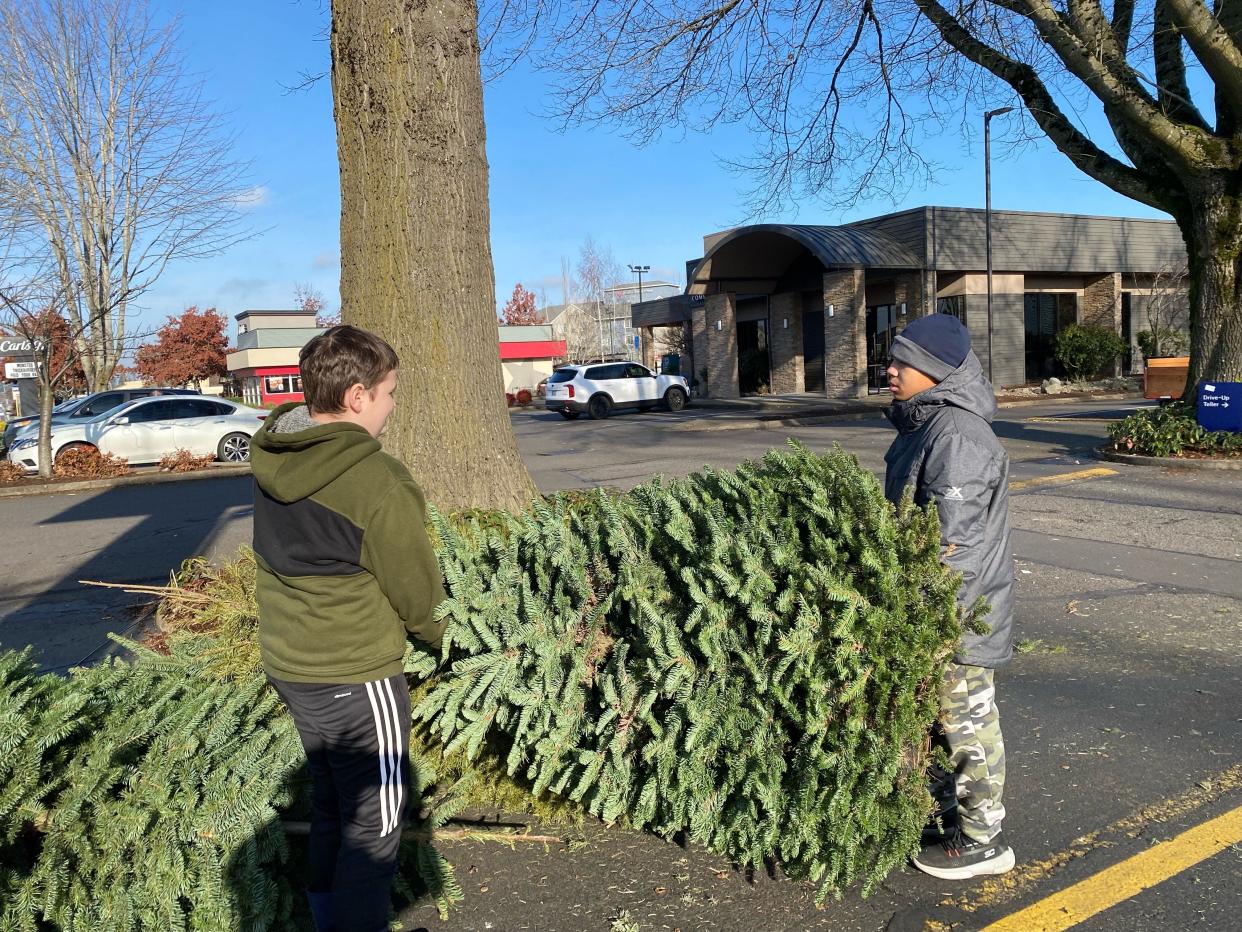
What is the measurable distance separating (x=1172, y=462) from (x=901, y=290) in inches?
700

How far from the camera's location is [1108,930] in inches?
104

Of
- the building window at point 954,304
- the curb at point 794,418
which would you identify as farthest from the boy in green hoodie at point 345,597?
the building window at point 954,304

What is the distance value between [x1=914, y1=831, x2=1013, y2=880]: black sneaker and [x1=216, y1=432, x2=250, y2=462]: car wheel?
17621 millimetres

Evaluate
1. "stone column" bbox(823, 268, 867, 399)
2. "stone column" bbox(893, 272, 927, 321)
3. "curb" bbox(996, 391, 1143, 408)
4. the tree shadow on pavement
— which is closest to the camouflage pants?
the tree shadow on pavement

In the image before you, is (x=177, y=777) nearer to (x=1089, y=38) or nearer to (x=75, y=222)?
(x=1089, y=38)

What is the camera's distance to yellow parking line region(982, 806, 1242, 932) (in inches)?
107

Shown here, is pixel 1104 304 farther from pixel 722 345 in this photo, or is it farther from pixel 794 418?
pixel 794 418

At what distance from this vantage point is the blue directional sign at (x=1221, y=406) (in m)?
12.0

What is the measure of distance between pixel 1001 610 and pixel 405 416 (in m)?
3.02

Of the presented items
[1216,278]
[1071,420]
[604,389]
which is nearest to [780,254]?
[604,389]

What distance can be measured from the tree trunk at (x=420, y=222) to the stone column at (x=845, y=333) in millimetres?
23390

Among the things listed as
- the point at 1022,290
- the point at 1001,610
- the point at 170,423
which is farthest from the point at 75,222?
the point at 1022,290

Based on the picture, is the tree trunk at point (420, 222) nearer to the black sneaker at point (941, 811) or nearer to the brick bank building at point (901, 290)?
the black sneaker at point (941, 811)

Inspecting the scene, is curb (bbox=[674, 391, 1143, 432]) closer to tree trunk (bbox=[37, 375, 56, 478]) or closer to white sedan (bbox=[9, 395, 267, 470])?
white sedan (bbox=[9, 395, 267, 470])
